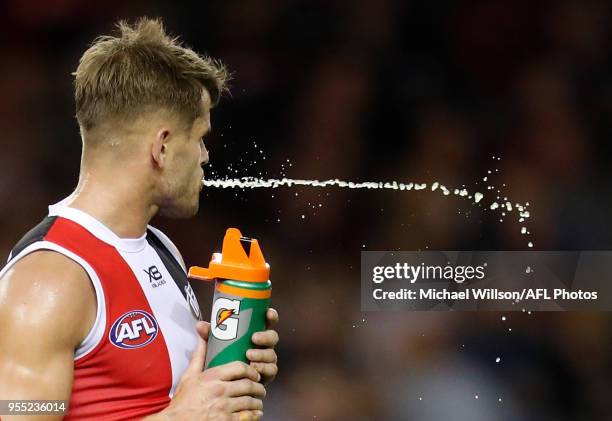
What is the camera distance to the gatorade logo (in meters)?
1.14

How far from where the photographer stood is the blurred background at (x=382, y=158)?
270cm

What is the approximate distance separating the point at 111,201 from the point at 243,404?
14.7 inches

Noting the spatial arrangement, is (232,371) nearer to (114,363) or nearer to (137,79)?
(114,363)

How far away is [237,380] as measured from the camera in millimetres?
1138

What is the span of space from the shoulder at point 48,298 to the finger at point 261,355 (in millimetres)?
240

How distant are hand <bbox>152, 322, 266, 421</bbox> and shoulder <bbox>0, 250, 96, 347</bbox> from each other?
6.9 inches

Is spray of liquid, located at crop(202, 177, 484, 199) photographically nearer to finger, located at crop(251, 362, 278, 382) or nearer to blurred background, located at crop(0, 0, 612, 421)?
blurred background, located at crop(0, 0, 612, 421)

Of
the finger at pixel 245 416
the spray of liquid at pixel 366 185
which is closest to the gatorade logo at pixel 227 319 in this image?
the finger at pixel 245 416

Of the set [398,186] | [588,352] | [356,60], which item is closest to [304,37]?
[356,60]

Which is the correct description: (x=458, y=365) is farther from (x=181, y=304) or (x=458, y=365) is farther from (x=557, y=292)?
(x=181, y=304)

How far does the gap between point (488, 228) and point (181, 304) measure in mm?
1652

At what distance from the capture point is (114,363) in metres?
1.12

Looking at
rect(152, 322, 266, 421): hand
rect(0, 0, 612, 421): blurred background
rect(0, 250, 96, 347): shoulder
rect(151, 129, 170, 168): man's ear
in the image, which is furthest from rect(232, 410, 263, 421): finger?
rect(0, 0, 612, 421): blurred background

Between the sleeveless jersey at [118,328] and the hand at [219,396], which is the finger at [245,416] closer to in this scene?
the hand at [219,396]
